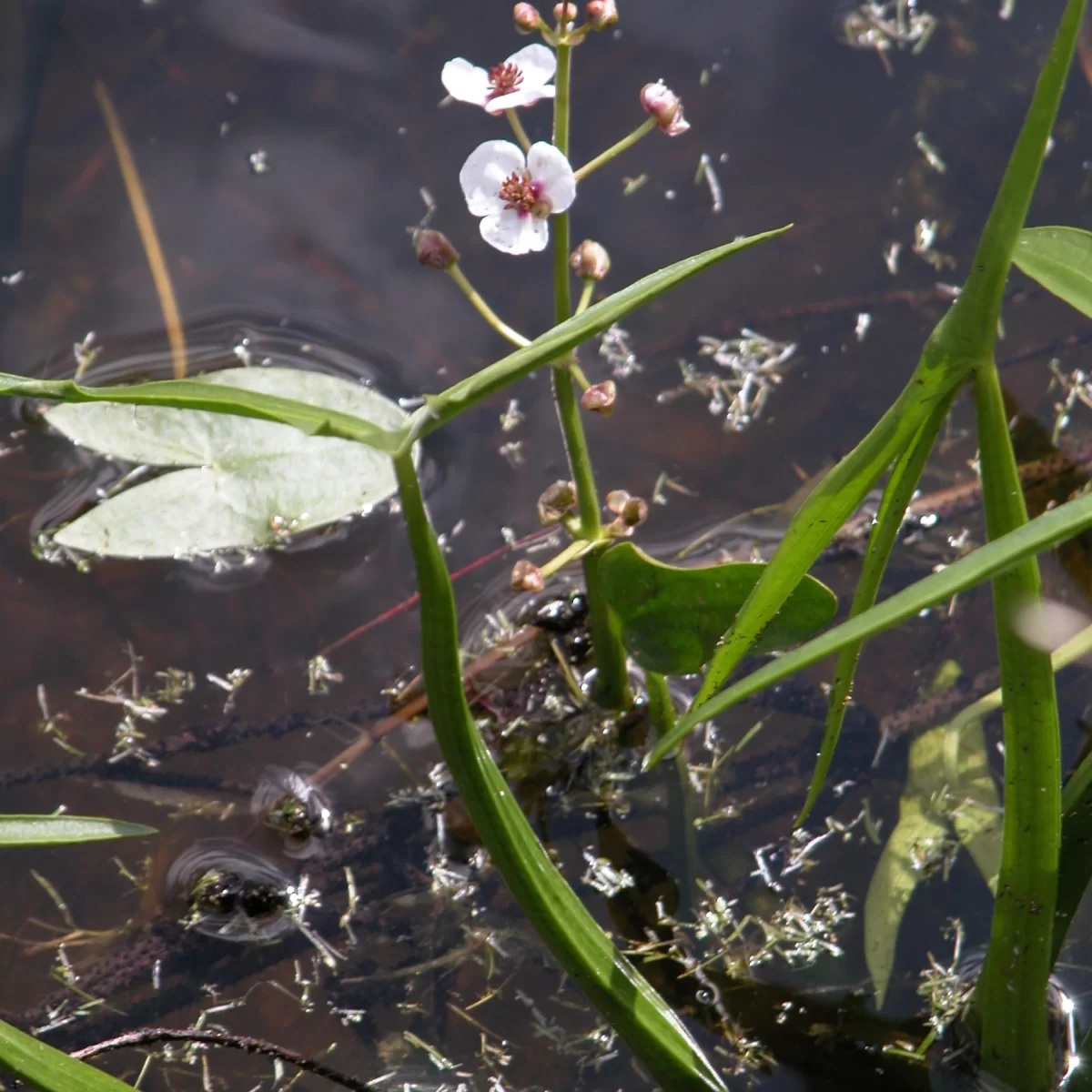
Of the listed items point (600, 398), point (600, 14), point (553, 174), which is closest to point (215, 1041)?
point (600, 398)

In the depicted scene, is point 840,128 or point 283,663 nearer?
point 283,663

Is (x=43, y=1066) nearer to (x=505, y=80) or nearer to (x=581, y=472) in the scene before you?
(x=581, y=472)

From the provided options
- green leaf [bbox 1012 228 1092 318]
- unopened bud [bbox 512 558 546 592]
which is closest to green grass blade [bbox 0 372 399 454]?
unopened bud [bbox 512 558 546 592]

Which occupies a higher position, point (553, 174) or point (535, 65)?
point (535, 65)

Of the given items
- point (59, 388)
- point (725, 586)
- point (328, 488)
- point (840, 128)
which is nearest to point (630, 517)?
point (725, 586)

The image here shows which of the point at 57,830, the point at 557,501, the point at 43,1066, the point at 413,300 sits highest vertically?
the point at 413,300

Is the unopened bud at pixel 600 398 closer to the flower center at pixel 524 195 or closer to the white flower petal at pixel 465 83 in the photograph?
the flower center at pixel 524 195

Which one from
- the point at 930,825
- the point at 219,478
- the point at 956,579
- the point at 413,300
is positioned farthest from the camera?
the point at 413,300

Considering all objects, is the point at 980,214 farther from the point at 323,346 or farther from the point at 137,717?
the point at 137,717
